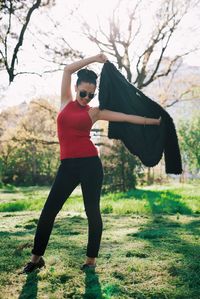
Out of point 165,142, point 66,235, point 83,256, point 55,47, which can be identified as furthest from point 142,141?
point 55,47

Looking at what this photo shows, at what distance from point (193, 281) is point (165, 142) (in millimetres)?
1861

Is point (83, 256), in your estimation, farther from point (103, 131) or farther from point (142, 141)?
point (103, 131)

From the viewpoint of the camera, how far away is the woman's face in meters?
4.62

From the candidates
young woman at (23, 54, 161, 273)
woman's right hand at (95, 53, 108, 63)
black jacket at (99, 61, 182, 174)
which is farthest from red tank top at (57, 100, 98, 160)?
black jacket at (99, 61, 182, 174)

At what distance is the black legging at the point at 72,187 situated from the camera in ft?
15.0

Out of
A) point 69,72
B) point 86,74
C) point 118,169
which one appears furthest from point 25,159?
point 86,74

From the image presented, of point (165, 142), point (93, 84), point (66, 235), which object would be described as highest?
point (93, 84)

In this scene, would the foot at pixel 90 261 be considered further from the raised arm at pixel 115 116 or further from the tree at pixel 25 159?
the tree at pixel 25 159

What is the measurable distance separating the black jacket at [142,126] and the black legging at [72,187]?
0.94 m

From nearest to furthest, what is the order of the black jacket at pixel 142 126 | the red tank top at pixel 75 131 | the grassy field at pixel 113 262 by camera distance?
the grassy field at pixel 113 262 → the red tank top at pixel 75 131 → the black jacket at pixel 142 126

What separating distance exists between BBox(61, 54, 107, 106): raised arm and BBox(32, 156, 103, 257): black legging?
0.75m

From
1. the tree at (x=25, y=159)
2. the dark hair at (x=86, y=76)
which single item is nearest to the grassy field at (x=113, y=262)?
the dark hair at (x=86, y=76)

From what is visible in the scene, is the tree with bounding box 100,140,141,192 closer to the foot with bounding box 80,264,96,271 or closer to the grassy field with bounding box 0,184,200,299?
the grassy field with bounding box 0,184,200,299

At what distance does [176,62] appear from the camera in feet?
91.4
